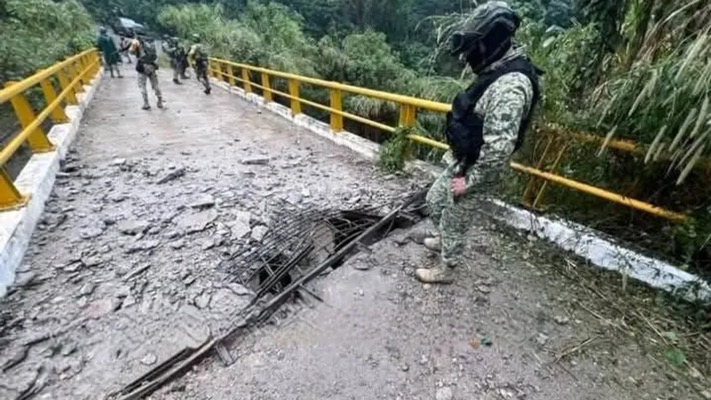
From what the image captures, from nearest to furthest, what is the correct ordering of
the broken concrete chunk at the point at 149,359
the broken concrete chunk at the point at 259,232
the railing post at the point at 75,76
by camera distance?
the broken concrete chunk at the point at 149,359 < the broken concrete chunk at the point at 259,232 < the railing post at the point at 75,76

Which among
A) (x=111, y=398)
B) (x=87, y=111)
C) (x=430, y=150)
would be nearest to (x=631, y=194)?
(x=430, y=150)

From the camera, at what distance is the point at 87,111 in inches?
287

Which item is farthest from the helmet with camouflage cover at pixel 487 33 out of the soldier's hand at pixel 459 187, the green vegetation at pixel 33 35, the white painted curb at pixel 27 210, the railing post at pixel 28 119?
the green vegetation at pixel 33 35

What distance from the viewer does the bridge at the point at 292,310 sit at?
1749 millimetres

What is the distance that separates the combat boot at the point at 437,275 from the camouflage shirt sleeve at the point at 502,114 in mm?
812

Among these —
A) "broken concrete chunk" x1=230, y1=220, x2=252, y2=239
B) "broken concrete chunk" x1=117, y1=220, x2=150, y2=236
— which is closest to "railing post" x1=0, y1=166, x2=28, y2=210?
"broken concrete chunk" x1=117, y1=220, x2=150, y2=236

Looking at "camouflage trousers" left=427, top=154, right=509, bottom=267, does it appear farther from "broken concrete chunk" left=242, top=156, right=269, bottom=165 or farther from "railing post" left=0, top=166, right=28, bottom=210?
"railing post" left=0, top=166, right=28, bottom=210

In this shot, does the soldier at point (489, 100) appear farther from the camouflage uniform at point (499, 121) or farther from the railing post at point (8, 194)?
the railing post at point (8, 194)

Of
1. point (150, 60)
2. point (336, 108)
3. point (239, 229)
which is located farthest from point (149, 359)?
point (150, 60)

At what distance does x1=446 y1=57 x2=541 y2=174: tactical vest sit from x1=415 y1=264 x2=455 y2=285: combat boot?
26.7 inches

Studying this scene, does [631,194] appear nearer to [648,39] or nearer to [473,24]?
→ [648,39]

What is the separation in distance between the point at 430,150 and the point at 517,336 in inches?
103

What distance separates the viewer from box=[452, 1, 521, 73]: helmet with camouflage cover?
1729 mm

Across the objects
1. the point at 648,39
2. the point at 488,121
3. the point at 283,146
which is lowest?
the point at 283,146
